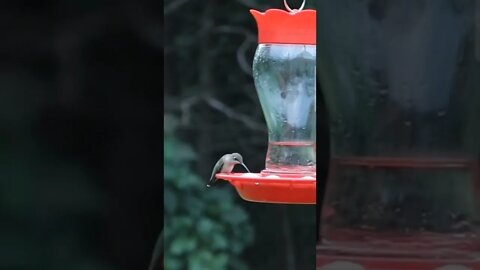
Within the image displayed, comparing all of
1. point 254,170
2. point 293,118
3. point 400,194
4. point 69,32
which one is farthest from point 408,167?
point 254,170

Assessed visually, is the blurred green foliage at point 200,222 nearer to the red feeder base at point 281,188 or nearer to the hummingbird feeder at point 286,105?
the hummingbird feeder at point 286,105

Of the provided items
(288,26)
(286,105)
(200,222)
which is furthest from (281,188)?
(200,222)

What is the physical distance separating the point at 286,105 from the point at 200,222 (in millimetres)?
758

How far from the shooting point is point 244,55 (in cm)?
308

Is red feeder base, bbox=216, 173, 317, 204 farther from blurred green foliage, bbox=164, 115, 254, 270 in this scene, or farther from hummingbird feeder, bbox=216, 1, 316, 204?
blurred green foliage, bbox=164, 115, 254, 270

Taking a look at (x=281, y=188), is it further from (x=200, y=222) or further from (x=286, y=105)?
(x=200, y=222)

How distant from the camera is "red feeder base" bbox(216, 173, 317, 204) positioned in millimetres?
1839

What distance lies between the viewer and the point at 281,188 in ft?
6.11

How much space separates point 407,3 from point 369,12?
0.21ft

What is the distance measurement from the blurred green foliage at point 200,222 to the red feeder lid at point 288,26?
41.3 inches

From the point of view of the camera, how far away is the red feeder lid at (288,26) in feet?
6.81

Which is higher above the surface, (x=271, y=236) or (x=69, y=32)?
(x=69, y=32)

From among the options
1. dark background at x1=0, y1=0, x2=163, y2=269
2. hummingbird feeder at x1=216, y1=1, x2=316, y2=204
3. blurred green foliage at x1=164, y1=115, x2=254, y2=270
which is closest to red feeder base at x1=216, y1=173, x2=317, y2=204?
hummingbird feeder at x1=216, y1=1, x2=316, y2=204

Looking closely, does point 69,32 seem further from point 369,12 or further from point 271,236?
point 271,236
